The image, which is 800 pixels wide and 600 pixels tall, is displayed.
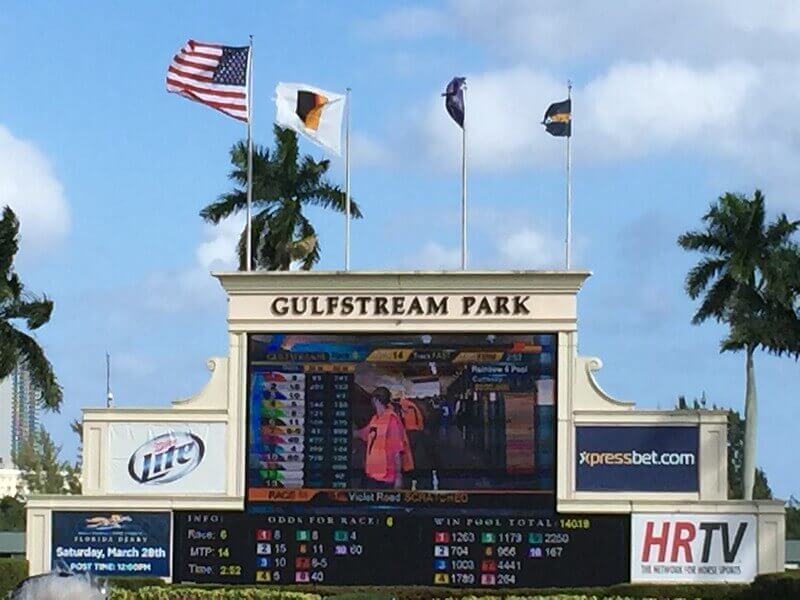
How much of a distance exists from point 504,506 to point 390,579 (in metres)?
2.53

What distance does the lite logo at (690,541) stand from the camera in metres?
30.5

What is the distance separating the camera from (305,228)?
1608 inches

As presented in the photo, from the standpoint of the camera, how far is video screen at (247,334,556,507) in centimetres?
3005

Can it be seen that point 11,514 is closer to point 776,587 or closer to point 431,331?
point 431,331

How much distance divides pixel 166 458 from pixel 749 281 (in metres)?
14.0

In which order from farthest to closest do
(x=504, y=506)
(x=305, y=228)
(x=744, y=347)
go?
(x=305, y=228) < (x=744, y=347) < (x=504, y=506)

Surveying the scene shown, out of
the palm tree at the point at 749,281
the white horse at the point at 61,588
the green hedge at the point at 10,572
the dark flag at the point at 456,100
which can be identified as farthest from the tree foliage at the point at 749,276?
the white horse at the point at 61,588

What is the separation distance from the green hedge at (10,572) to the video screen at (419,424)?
4.94 metres

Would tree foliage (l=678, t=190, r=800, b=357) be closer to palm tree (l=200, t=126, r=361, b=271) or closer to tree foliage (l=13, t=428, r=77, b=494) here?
palm tree (l=200, t=126, r=361, b=271)

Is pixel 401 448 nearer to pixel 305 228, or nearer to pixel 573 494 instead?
pixel 573 494

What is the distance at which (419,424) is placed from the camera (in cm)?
3019

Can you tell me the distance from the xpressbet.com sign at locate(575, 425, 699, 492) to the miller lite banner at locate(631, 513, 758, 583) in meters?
0.62

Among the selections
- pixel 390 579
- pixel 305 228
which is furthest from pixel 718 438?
pixel 305 228

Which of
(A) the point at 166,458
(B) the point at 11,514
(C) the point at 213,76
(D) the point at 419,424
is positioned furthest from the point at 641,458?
(B) the point at 11,514
